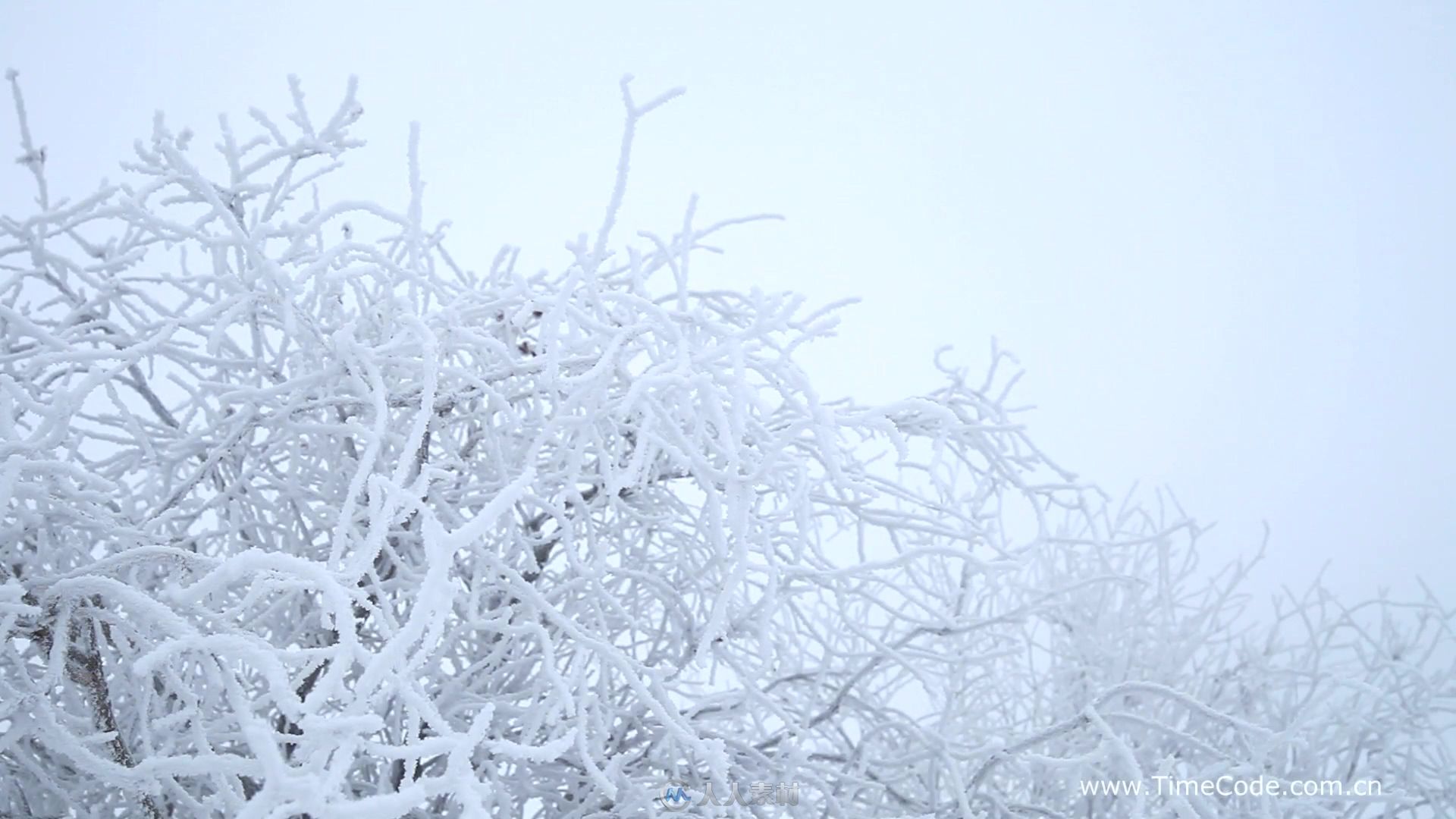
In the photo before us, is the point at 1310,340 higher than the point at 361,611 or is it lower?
higher

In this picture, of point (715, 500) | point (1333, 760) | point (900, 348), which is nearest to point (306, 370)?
point (715, 500)

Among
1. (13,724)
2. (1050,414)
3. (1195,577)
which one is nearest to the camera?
(13,724)

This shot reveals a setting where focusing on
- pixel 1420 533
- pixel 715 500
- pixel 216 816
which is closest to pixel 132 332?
pixel 216 816

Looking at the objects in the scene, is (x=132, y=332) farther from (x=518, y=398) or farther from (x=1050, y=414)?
(x=1050, y=414)

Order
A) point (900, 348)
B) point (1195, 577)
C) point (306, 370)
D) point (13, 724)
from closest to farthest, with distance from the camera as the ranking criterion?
point (13, 724) → point (306, 370) → point (1195, 577) → point (900, 348)

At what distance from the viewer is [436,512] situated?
199 cm

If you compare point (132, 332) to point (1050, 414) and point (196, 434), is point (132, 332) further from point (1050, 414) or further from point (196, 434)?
point (1050, 414)

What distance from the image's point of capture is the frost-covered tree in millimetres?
1356

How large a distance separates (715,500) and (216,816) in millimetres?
1645

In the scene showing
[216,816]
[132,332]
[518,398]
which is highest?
[518,398]

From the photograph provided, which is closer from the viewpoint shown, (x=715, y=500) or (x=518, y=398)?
(x=715, y=500)

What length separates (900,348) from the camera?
A: 642ft

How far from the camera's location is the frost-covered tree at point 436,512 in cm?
136

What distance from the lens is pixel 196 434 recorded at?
2062mm
